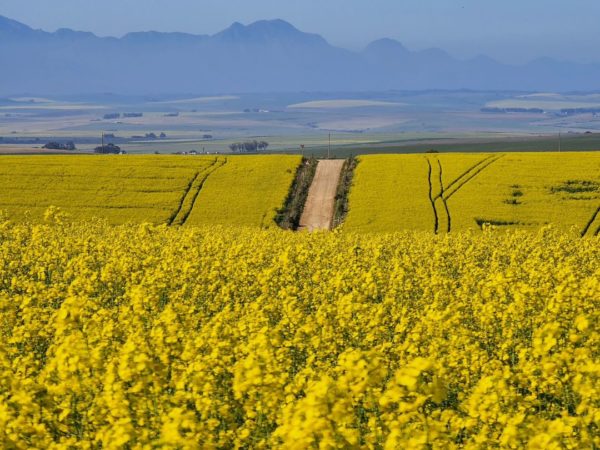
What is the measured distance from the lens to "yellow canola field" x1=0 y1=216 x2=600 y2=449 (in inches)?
445

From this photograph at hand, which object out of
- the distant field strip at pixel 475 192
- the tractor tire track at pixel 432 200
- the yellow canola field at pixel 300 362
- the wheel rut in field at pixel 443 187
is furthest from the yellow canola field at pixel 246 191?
the yellow canola field at pixel 300 362

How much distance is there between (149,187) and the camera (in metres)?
79.1

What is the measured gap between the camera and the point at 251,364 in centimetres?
1321

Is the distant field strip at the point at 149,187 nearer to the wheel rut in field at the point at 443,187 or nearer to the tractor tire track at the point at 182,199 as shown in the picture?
the tractor tire track at the point at 182,199

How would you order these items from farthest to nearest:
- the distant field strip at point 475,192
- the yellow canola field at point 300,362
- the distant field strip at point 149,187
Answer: the distant field strip at point 149,187 → the distant field strip at point 475,192 → the yellow canola field at point 300,362

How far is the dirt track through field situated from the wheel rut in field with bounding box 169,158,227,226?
28.1 feet

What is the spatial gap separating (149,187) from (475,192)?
26.0 m

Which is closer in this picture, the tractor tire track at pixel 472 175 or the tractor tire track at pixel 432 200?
the tractor tire track at pixel 432 200

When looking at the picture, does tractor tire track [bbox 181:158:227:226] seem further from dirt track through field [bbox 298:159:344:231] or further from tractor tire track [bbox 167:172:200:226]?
dirt track through field [bbox 298:159:344:231]

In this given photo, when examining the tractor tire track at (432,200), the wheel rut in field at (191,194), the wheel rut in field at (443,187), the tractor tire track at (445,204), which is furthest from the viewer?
the wheel rut in field at (191,194)

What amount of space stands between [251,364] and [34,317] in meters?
9.35

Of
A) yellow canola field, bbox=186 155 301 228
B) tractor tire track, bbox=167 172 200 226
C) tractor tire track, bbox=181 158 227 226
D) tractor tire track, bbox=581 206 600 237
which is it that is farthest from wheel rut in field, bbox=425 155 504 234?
tractor tire track, bbox=167 172 200 226

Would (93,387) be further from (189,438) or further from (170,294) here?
(170,294)

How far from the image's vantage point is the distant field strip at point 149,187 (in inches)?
2803
